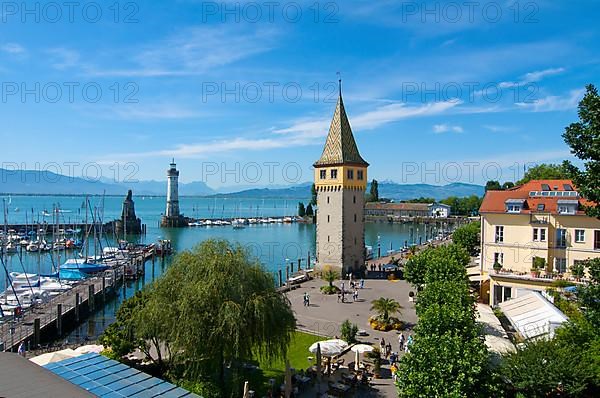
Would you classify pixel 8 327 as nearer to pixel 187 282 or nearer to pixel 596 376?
pixel 187 282

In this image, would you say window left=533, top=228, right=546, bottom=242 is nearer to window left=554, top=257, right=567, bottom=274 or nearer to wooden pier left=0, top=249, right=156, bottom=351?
window left=554, top=257, right=567, bottom=274

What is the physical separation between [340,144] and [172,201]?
325ft

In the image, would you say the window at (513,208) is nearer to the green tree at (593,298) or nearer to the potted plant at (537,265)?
the potted plant at (537,265)

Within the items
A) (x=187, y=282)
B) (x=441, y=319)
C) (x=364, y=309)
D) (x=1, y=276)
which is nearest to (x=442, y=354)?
(x=441, y=319)

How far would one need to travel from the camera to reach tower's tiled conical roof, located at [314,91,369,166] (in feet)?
Result: 158

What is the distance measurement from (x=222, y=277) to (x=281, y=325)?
3.23 metres

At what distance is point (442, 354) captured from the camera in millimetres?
14453

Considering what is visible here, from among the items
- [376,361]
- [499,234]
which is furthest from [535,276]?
[376,361]

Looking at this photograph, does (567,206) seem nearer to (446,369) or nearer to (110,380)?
(446,369)

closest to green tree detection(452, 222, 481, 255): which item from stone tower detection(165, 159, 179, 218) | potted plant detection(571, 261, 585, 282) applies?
potted plant detection(571, 261, 585, 282)

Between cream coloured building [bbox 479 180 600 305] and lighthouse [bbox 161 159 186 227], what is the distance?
111962 millimetres

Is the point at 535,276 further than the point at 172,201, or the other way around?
the point at 172,201

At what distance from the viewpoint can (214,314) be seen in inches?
672

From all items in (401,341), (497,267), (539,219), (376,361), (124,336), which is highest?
(539,219)
